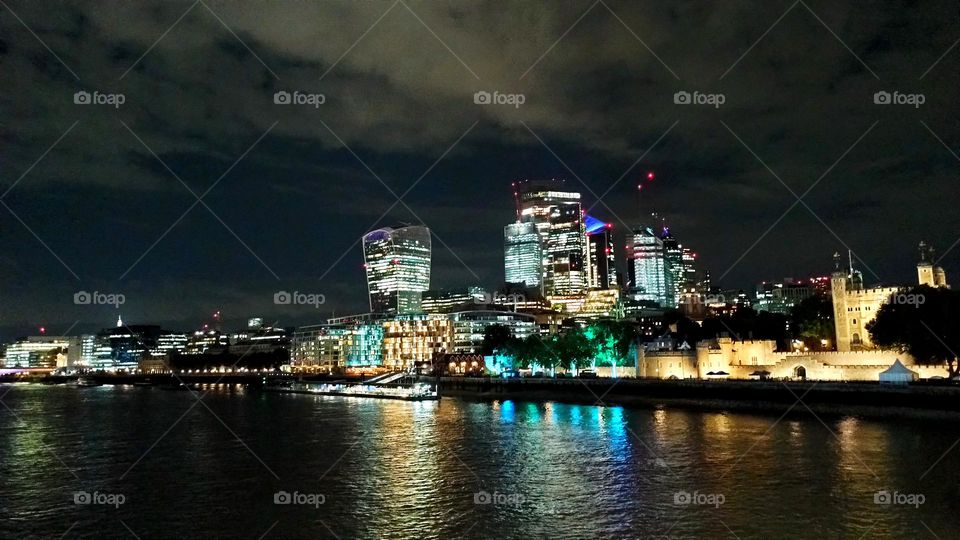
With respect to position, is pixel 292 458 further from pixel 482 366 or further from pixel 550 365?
pixel 482 366

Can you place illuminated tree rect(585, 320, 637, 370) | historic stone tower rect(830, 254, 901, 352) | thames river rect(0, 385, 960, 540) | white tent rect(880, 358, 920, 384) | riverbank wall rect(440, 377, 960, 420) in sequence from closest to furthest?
1. thames river rect(0, 385, 960, 540)
2. riverbank wall rect(440, 377, 960, 420)
3. white tent rect(880, 358, 920, 384)
4. historic stone tower rect(830, 254, 901, 352)
5. illuminated tree rect(585, 320, 637, 370)

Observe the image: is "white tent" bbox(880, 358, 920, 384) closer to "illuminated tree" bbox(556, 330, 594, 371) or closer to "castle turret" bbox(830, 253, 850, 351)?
"castle turret" bbox(830, 253, 850, 351)

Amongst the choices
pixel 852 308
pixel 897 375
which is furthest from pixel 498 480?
pixel 852 308

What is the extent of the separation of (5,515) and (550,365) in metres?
80.3

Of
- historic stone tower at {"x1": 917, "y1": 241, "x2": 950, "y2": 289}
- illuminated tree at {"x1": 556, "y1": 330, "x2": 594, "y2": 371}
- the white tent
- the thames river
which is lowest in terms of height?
the thames river

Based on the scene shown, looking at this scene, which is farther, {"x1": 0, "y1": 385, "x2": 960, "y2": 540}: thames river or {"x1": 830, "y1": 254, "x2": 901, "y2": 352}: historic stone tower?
{"x1": 830, "y1": 254, "x2": 901, "y2": 352}: historic stone tower

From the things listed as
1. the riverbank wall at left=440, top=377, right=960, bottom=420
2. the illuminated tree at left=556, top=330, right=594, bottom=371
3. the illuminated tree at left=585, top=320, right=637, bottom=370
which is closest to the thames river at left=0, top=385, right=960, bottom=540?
the riverbank wall at left=440, top=377, right=960, bottom=420

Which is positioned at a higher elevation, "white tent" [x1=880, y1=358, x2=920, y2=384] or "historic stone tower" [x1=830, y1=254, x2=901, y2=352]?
"historic stone tower" [x1=830, y1=254, x2=901, y2=352]

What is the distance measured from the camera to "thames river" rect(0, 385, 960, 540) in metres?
22.1

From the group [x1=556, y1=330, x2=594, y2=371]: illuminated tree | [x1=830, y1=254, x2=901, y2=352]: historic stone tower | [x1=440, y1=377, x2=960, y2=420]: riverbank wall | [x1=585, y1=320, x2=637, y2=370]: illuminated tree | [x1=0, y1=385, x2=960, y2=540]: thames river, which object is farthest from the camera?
[x1=556, y1=330, x2=594, y2=371]: illuminated tree

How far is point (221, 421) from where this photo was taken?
57219 millimetres

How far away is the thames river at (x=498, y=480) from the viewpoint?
72.5ft

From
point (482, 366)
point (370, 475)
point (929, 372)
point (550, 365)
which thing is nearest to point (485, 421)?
point (370, 475)

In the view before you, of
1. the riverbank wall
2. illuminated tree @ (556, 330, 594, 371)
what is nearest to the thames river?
the riverbank wall
